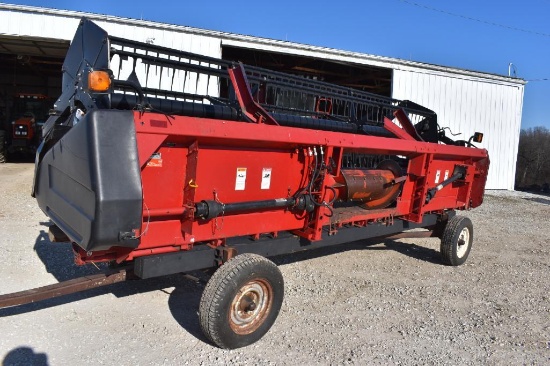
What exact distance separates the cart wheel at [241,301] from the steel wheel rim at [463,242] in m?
3.37

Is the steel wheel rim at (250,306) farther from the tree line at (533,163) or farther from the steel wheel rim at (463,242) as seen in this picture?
the tree line at (533,163)

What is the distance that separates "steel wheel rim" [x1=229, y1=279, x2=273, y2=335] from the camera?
3.07m

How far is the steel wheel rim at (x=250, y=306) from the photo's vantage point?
3070 mm

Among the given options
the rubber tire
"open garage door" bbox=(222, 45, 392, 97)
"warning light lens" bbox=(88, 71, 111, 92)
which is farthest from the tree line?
"warning light lens" bbox=(88, 71, 111, 92)

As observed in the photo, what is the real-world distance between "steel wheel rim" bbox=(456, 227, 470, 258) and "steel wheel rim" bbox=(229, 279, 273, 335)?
3433 millimetres

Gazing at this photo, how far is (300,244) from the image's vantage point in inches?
152

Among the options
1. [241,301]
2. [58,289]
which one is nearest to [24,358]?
[58,289]

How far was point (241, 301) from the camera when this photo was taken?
10.2 ft

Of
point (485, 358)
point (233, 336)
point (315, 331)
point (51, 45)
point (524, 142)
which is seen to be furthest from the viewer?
point (524, 142)

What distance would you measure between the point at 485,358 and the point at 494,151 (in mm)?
13628

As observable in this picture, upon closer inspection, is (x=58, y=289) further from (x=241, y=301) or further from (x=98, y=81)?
(x=98, y=81)

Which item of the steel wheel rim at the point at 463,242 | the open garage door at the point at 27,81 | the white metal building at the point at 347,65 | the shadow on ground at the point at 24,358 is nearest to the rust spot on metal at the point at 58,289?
the shadow on ground at the point at 24,358

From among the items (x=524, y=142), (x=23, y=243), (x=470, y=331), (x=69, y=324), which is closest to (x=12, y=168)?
(x=23, y=243)

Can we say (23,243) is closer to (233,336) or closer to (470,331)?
(233,336)
